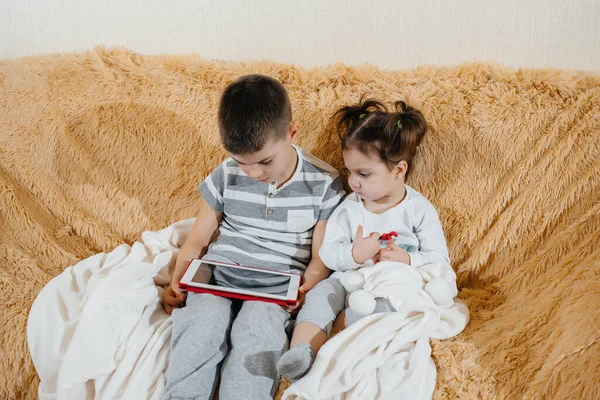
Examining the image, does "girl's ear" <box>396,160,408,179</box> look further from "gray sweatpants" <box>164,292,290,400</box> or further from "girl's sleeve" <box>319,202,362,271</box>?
"gray sweatpants" <box>164,292,290,400</box>

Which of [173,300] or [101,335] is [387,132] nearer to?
[173,300]

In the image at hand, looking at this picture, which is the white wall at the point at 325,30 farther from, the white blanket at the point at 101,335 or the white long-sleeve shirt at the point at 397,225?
the white blanket at the point at 101,335

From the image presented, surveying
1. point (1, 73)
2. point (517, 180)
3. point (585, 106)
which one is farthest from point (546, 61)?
point (1, 73)

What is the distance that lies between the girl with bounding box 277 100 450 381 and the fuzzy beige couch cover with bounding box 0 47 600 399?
111mm

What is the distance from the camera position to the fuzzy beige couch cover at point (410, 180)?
49.9 inches

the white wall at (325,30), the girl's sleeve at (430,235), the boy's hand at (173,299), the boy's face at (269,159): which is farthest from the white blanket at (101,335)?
the white wall at (325,30)

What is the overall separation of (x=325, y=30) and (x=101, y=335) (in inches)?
43.6

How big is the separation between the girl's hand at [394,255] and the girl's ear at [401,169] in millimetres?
198

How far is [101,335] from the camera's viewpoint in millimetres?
1269

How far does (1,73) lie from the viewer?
1771mm

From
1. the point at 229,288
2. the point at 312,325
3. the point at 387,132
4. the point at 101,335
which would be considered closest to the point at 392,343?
the point at 312,325

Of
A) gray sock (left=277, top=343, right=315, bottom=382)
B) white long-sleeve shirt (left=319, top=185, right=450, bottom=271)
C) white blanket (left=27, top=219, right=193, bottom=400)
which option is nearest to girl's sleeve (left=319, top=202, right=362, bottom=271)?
white long-sleeve shirt (left=319, top=185, right=450, bottom=271)

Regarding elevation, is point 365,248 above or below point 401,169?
below

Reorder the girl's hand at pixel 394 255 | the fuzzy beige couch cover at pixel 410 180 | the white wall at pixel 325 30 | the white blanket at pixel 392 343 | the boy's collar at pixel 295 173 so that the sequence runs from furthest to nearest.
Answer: the white wall at pixel 325 30
the boy's collar at pixel 295 173
the girl's hand at pixel 394 255
the fuzzy beige couch cover at pixel 410 180
the white blanket at pixel 392 343
